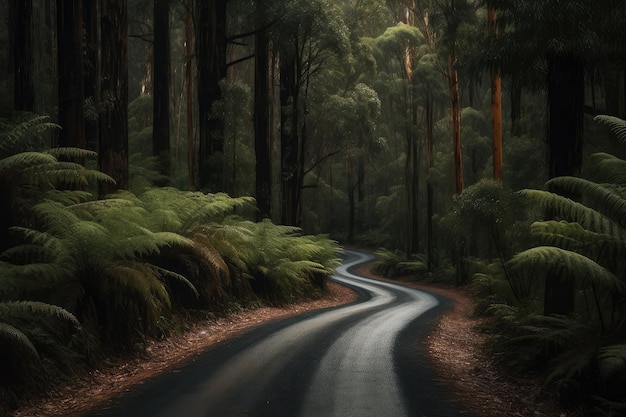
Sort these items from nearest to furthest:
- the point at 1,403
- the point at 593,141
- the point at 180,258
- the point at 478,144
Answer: the point at 1,403 < the point at 180,258 < the point at 593,141 < the point at 478,144

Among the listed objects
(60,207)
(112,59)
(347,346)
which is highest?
(112,59)

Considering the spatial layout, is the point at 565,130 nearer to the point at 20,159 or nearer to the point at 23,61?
the point at 20,159

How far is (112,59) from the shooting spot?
40.9ft

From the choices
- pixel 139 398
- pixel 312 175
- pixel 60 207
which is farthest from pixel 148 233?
pixel 312 175

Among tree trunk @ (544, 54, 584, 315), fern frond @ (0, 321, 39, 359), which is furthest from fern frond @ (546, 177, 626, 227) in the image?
fern frond @ (0, 321, 39, 359)

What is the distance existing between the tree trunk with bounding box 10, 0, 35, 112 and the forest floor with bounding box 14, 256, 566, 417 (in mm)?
5590

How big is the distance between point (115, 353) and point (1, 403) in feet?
7.53

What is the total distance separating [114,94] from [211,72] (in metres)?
7.00

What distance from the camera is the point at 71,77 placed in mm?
10422

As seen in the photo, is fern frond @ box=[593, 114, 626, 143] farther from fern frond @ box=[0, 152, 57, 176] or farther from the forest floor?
fern frond @ box=[0, 152, 57, 176]

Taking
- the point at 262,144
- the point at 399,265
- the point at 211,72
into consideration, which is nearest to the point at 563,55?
the point at 262,144

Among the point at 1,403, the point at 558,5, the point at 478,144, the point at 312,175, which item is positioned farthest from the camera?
the point at 312,175

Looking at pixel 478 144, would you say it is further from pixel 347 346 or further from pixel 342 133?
pixel 347 346

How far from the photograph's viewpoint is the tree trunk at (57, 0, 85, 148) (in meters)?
10.4
